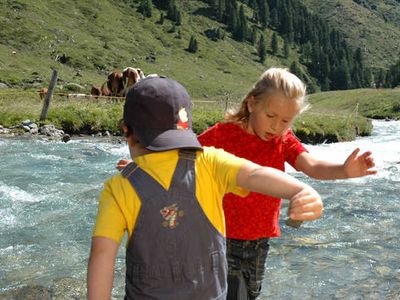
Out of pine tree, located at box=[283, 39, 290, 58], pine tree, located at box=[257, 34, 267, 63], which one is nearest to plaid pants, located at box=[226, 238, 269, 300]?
pine tree, located at box=[257, 34, 267, 63]

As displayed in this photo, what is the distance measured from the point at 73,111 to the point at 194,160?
15543 mm

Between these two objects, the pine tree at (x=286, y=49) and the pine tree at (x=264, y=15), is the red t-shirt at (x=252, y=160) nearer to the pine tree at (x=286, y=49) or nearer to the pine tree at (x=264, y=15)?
the pine tree at (x=286, y=49)

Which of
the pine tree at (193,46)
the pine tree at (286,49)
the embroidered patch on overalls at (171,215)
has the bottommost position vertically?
the pine tree at (286,49)

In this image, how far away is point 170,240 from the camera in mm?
1997

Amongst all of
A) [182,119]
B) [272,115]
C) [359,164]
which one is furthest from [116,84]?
[182,119]

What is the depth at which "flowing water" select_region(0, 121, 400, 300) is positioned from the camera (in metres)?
5.22

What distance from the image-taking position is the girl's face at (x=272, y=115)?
2891 millimetres

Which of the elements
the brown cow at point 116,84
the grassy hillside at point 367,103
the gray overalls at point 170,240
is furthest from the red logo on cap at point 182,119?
the grassy hillside at point 367,103

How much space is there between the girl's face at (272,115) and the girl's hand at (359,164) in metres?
0.48

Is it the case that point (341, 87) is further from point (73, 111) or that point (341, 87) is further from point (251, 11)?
point (73, 111)

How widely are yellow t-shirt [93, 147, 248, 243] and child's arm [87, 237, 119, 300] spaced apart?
0.11 feet

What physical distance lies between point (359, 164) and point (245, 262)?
1.05 m

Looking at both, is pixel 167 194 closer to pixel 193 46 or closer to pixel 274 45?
pixel 193 46

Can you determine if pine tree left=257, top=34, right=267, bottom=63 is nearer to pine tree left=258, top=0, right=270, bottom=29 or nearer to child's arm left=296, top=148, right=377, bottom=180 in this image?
pine tree left=258, top=0, right=270, bottom=29
